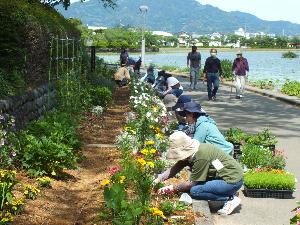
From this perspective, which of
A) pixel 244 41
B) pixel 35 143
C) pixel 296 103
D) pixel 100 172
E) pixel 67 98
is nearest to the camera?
pixel 35 143

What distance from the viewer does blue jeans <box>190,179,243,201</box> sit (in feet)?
25.3

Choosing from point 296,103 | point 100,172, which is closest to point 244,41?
point 296,103

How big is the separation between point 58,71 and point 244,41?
153 m

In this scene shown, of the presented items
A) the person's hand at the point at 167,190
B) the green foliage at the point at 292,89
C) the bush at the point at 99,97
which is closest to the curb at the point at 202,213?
the person's hand at the point at 167,190

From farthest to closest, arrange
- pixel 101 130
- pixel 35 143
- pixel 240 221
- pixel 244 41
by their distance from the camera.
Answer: pixel 244 41, pixel 101 130, pixel 35 143, pixel 240 221

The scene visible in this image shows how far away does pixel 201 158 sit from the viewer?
7.63 m

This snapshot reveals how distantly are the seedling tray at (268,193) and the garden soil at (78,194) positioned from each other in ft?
6.90

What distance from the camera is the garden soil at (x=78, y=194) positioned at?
6.88 m

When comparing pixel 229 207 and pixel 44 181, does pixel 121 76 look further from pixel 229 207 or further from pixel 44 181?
pixel 229 207

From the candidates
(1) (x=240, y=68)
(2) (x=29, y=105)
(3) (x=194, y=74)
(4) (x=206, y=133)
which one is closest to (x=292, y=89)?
(3) (x=194, y=74)

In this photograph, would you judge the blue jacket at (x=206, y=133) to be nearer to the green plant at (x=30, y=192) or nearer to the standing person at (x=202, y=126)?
the standing person at (x=202, y=126)

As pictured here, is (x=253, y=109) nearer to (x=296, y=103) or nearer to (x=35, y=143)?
(x=296, y=103)

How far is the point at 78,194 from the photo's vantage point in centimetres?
830

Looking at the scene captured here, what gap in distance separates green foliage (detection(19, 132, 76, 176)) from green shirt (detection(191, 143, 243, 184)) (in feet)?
6.56
